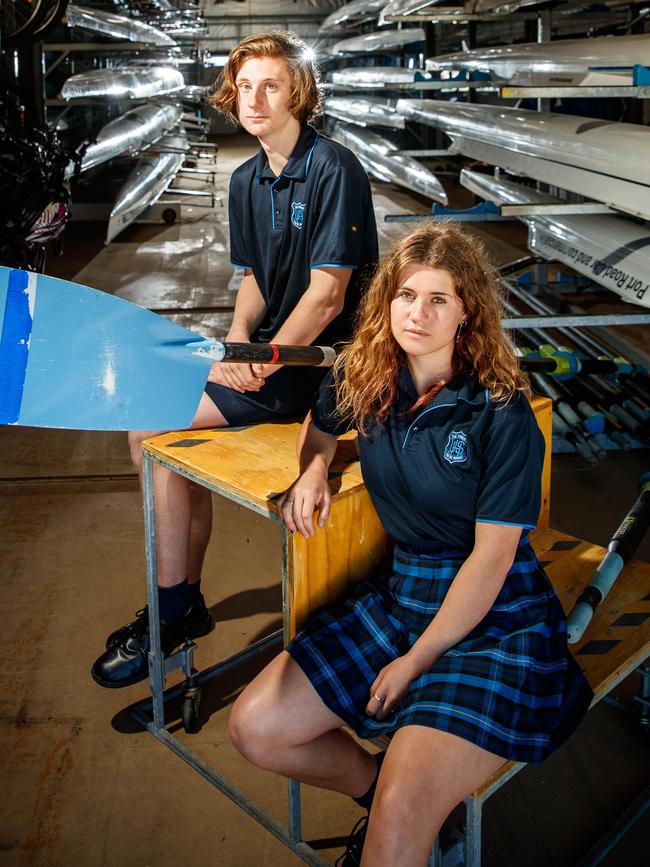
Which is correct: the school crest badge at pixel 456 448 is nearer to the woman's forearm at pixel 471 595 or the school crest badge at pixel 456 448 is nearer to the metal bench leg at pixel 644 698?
the woman's forearm at pixel 471 595

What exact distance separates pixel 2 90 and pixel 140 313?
453cm

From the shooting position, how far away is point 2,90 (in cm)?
547

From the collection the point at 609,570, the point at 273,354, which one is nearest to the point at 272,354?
the point at 273,354

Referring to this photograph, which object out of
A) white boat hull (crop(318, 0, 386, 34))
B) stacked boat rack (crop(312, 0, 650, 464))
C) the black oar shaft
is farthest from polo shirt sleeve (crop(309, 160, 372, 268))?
white boat hull (crop(318, 0, 386, 34))

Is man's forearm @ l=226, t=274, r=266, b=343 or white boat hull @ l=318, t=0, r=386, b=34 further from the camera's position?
white boat hull @ l=318, t=0, r=386, b=34

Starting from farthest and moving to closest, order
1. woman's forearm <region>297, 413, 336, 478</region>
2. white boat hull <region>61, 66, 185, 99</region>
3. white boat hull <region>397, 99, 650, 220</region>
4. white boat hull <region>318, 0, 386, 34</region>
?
white boat hull <region>318, 0, 386, 34</region> → white boat hull <region>61, 66, 185, 99</region> → white boat hull <region>397, 99, 650, 220</region> → woman's forearm <region>297, 413, 336, 478</region>

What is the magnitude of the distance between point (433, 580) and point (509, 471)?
247 mm

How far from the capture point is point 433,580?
1557mm

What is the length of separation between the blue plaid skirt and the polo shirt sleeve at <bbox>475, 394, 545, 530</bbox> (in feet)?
0.43

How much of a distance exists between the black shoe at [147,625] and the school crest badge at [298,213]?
0.94m

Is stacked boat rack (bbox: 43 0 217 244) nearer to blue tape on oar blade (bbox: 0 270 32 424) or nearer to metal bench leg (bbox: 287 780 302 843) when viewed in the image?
blue tape on oar blade (bbox: 0 270 32 424)

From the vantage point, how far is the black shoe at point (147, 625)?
2.17m

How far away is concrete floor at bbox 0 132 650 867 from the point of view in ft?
5.75

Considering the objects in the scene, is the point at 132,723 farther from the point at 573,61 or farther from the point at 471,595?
the point at 573,61
